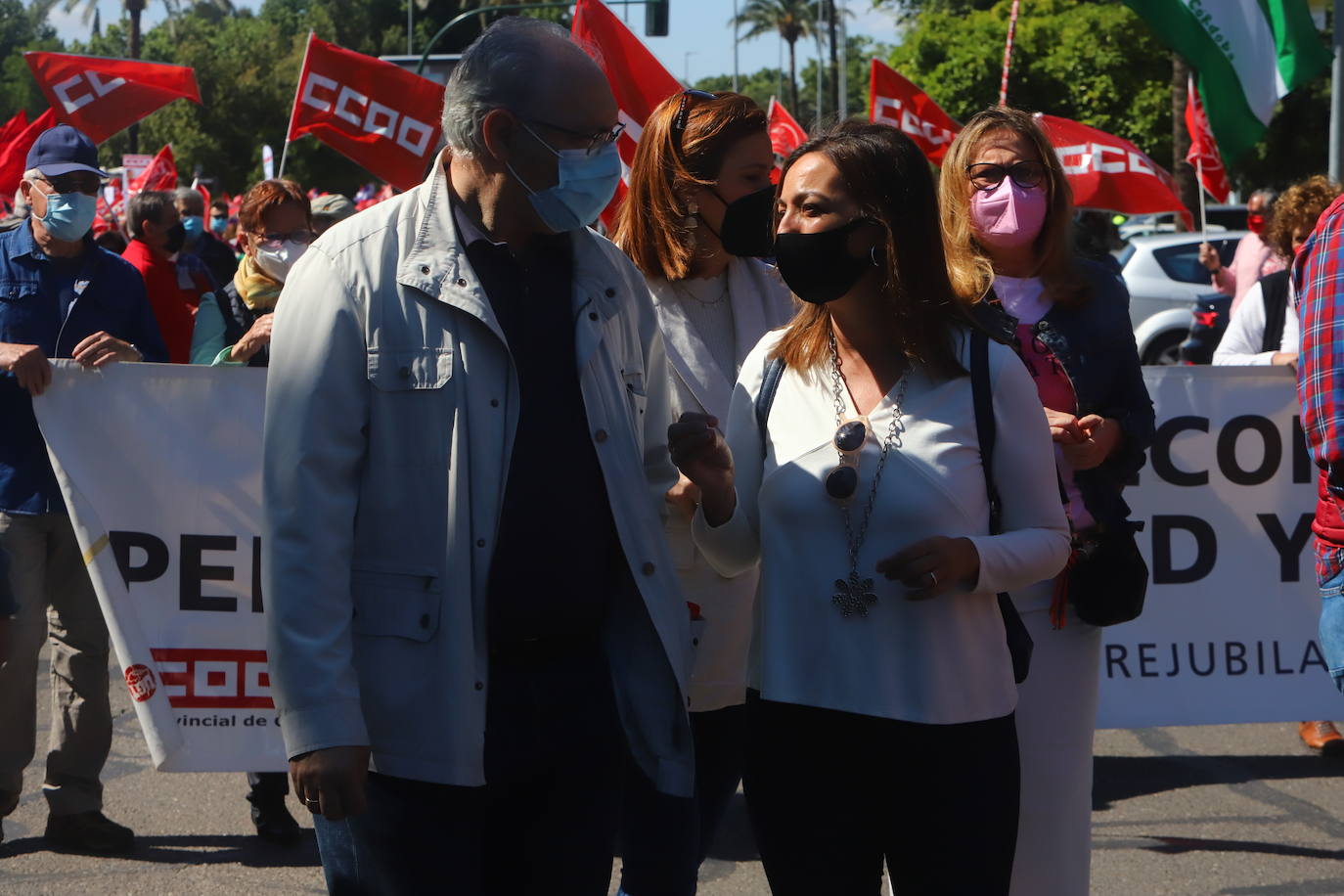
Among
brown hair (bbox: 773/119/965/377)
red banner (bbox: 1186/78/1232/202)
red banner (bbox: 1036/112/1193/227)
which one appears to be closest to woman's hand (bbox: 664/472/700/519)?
brown hair (bbox: 773/119/965/377)

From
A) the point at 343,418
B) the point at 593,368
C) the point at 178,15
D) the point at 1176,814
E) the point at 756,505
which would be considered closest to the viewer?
the point at 343,418

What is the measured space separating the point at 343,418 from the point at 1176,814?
151 inches

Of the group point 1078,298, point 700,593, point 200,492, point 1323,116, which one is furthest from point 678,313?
point 1323,116

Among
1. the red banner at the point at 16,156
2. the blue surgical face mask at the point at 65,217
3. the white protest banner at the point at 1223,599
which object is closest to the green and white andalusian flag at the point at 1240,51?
the white protest banner at the point at 1223,599

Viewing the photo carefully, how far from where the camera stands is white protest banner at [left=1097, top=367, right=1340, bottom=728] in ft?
17.4

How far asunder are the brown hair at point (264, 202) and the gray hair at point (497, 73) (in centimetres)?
335

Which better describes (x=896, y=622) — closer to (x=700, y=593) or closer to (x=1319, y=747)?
(x=700, y=593)

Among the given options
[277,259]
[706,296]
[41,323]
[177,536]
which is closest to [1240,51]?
[277,259]

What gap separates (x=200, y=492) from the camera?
4.74 metres

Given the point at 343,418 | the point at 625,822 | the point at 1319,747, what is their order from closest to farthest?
the point at 343,418 < the point at 625,822 < the point at 1319,747

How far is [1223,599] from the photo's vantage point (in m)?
5.35

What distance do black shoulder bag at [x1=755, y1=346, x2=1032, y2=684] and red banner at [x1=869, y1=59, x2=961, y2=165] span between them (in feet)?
21.3

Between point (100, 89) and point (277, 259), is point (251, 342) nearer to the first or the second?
point (277, 259)

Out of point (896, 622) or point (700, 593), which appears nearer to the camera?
point (896, 622)
